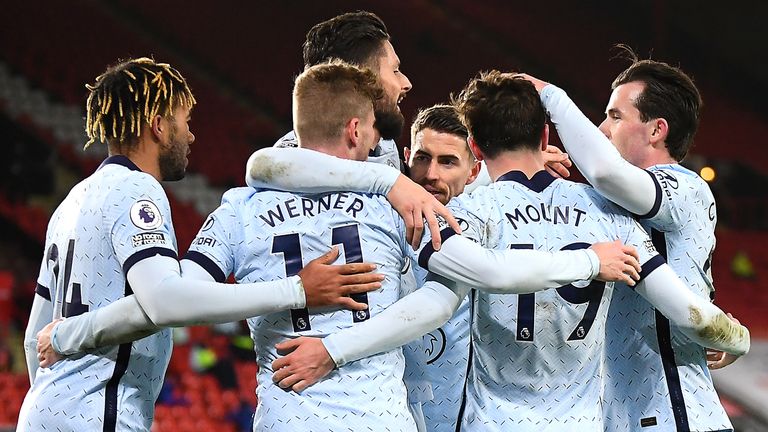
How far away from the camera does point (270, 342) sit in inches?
120

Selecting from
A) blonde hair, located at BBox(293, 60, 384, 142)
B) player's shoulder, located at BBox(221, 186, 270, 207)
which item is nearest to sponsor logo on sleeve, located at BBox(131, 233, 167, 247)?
player's shoulder, located at BBox(221, 186, 270, 207)

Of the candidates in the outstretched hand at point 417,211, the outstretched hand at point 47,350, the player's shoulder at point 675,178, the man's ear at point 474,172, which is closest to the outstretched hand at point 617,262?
the player's shoulder at point 675,178

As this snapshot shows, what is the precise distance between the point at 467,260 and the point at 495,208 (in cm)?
29

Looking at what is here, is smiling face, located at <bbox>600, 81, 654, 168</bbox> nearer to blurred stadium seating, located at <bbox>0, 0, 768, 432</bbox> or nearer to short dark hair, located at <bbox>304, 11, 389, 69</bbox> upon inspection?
short dark hair, located at <bbox>304, 11, 389, 69</bbox>

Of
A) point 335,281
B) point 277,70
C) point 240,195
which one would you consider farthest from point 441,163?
point 277,70

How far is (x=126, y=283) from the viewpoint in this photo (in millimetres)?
3160

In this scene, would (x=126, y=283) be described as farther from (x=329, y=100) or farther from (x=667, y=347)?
(x=667, y=347)

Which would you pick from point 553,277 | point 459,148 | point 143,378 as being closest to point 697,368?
point 553,277

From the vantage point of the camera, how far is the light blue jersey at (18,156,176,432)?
10.1 ft

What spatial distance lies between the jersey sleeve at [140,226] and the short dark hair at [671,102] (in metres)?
1.68

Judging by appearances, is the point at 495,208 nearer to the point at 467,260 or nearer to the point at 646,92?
the point at 467,260

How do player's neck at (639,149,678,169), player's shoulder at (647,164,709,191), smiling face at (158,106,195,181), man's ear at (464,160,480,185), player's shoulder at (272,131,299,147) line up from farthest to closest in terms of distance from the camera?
1. man's ear at (464,160,480,185)
2. player's shoulder at (272,131,299,147)
3. player's neck at (639,149,678,169)
4. smiling face at (158,106,195,181)
5. player's shoulder at (647,164,709,191)

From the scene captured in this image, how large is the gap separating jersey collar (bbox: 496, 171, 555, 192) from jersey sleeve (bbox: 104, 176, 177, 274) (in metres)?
1.10

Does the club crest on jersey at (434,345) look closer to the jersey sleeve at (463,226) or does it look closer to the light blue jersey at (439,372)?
the light blue jersey at (439,372)
